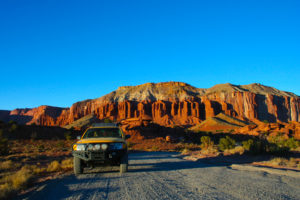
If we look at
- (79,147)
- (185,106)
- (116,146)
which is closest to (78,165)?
(79,147)

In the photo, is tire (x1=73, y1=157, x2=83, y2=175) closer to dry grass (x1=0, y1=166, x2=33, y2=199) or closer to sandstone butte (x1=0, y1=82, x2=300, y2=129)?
dry grass (x1=0, y1=166, x2=33, y2=199)

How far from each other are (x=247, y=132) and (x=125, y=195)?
46.9 m

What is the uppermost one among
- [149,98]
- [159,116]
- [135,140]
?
[149,98]

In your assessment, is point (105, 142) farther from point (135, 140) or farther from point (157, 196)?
point (135, 140)

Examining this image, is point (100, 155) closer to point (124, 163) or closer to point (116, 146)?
point (116, 146)

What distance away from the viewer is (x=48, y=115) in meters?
143

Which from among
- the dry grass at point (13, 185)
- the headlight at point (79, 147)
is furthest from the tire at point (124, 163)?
the dry grass at point (13, 185)

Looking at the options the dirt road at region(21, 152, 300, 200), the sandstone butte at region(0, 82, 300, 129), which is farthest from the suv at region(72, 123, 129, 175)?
the sandstone butte at region(0, 82, 300, 129)

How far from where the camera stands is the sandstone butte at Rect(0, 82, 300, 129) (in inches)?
4311

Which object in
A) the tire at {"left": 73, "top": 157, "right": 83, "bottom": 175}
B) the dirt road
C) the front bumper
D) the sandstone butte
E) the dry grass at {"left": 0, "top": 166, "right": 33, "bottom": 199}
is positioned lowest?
the dry grass at {"left": 0, "top": 166, "right": 33, "bottom": 199}

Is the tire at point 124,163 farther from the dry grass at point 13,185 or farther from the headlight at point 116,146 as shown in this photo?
the dry grass at point 13,185

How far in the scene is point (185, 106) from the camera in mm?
112500

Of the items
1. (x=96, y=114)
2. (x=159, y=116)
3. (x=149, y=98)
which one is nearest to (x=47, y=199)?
(x=159, y=116)

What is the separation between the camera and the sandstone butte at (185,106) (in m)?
110
